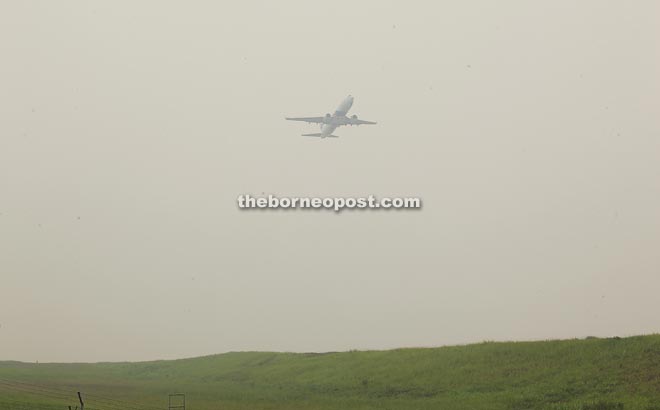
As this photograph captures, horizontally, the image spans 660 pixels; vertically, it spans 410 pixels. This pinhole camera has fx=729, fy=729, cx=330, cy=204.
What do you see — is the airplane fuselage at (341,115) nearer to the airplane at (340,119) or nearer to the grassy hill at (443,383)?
the airplane at (340,119)

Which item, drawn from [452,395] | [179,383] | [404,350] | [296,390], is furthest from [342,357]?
[452,395]

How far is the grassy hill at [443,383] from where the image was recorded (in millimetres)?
59812

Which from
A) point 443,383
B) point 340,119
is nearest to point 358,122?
point 340,119

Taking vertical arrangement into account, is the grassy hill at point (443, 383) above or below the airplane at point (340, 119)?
below

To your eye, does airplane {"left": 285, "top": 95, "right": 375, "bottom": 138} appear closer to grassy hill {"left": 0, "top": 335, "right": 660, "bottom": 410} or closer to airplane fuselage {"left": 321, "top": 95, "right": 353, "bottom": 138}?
airplane fuselage {"left": 321, "top": 95, "right": 353, "bottom": 138}

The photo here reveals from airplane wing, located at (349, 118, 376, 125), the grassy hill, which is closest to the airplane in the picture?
airplane wing, located at (349, 118, 376, 125)

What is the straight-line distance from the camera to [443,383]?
7194 cm

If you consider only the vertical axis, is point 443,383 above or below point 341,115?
below

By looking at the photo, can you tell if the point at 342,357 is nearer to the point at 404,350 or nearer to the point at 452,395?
the point at 404,350

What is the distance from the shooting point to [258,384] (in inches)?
3642

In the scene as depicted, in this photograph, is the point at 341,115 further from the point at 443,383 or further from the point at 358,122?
the point at 443,383

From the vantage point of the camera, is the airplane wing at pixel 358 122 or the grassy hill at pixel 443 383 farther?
the airplane wing at pixel 358 122

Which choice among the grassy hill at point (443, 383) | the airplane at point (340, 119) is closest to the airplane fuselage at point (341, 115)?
the airplane at point (340, 119)

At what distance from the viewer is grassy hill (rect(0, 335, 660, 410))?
59.8m
